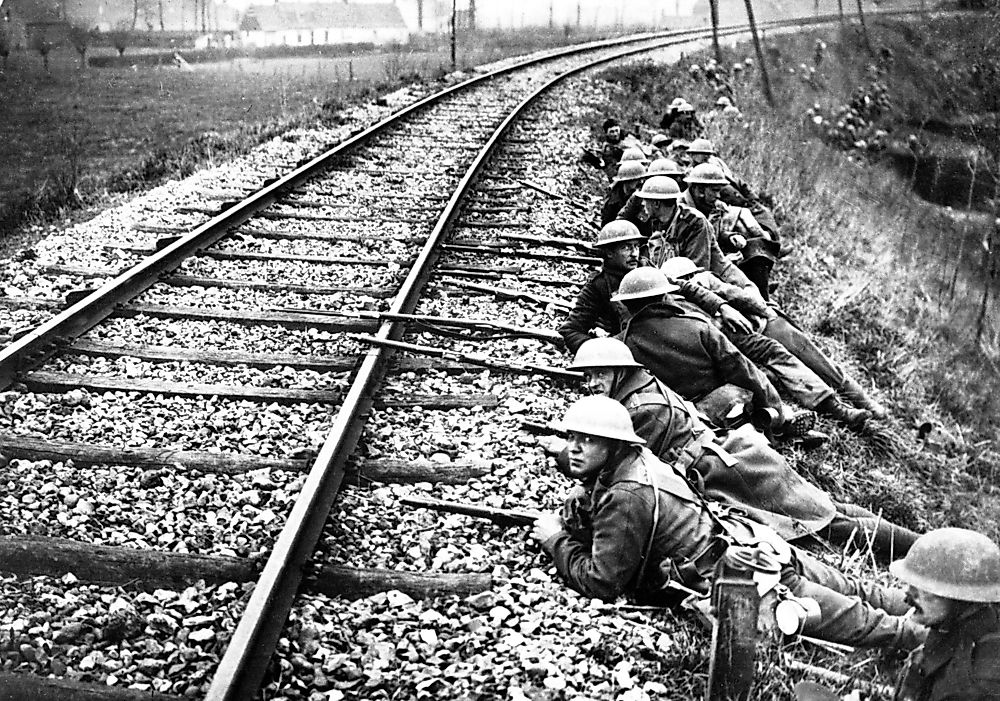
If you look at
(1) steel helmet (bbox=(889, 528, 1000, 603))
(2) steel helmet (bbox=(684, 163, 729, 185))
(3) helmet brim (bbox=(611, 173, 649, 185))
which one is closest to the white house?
(3) helmet brim (bbox=(611, 173, 649, 185))

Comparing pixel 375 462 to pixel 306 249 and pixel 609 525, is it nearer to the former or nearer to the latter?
pixel 609 525

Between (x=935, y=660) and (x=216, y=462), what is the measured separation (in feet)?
10.7

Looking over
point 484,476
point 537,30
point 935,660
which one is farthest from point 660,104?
point 537,30

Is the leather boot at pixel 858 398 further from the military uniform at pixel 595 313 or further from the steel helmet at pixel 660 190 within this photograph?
the steel helmet at pixel 660 190

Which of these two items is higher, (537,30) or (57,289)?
(537,30)

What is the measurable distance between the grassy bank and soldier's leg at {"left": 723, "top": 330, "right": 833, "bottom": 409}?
289 mm

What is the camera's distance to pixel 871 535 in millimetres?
5543

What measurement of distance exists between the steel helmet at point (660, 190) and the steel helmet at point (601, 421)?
350 cm

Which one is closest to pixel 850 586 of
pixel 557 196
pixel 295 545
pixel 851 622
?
pixel 851 622

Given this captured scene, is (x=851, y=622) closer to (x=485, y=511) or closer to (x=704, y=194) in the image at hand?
(x=485, y=511)

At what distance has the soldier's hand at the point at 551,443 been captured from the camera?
5.36 meters

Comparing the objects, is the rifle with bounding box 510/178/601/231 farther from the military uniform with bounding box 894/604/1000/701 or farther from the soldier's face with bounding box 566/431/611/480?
the military uniform with bounding box 894/604/1000/701

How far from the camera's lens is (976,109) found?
24.8 metres

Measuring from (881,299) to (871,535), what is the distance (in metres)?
6.80
